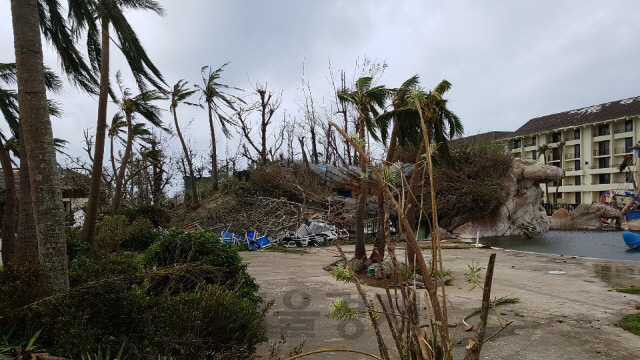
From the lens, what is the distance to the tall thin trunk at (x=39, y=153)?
3.87 meters

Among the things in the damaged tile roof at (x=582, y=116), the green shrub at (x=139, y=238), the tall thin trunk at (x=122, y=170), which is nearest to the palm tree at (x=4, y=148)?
the green shrub at (x=139, y=238)

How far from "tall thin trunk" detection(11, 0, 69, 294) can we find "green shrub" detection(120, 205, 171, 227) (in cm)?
1472

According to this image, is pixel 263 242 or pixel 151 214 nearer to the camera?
pixel 263 242

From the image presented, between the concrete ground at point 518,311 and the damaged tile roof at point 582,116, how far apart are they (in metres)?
43.7

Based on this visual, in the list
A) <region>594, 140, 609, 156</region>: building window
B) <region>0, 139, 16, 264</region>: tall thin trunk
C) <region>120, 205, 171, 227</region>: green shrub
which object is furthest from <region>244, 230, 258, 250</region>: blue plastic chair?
<region>594, 140, 609, 156</region>: building window

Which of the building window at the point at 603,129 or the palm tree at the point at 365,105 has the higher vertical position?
the building window at the point at 603,129

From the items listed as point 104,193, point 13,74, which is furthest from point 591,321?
point 104,193

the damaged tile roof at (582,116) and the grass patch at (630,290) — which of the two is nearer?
the grass patch at (630,290)

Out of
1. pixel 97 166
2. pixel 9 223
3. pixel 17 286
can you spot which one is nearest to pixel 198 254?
pixel 17 286

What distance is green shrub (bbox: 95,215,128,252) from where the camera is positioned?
1353 centimetres

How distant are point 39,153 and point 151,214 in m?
16.1

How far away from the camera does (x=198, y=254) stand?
5109mm

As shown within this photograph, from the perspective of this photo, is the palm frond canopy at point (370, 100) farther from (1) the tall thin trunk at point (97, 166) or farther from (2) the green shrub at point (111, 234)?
(2) the green shrub at point (111, 234)

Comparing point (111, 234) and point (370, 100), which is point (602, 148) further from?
point (111, 234)
